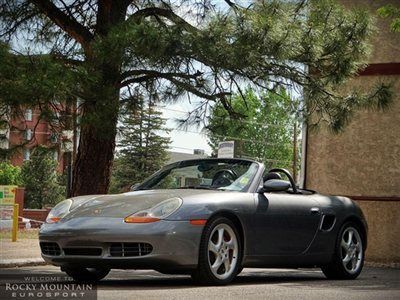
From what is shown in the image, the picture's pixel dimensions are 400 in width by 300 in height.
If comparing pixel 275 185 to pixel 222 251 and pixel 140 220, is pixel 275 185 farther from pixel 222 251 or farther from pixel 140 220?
pixel 140 220

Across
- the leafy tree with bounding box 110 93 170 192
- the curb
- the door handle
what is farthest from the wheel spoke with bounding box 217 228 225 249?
the leafy tree with bounding box 110 93 170 192

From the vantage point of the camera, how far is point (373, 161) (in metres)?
16.6

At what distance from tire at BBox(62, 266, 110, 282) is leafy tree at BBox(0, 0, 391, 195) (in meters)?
2.45

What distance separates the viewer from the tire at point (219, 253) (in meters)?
7.98

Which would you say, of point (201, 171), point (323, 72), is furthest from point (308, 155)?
point (201, 171)

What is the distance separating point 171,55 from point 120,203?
3.81 m

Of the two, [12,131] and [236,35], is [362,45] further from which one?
[12,131]

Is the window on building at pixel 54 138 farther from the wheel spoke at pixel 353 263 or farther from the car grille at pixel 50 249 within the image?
the wheel spoke at pixel 353 263

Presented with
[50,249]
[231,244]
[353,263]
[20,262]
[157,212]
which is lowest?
[20,262]

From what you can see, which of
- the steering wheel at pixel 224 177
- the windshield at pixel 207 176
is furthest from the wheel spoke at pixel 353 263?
the steering wheel at pixel 224 177

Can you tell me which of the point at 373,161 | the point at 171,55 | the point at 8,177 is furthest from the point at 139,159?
the point at 171,55

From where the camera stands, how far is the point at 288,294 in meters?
7.48

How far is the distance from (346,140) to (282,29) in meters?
5.79

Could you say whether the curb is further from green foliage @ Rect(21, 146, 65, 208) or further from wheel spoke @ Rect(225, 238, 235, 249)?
green foliage @ Rect(21, 146, 65, 208)
